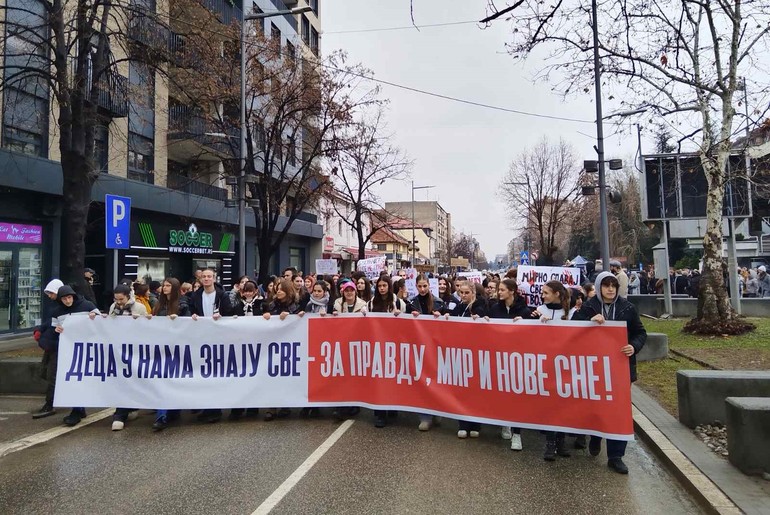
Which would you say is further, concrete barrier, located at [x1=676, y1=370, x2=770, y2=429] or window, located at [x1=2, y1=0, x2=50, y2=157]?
window, located at [x1=2, y1=0, x2=50, y2=157]

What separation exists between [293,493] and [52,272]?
1530cm

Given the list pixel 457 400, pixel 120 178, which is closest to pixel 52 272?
pixel 120 178

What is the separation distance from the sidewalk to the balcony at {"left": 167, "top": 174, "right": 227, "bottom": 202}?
1900 cm

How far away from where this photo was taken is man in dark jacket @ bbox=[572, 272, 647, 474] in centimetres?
518

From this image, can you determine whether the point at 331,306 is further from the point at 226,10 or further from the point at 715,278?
the point at 226,10

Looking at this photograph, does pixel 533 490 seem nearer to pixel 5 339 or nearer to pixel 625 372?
pixel 625 372

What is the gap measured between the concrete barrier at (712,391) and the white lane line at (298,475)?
389 centimetres

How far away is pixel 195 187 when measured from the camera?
23.8 m

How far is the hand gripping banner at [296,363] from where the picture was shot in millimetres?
6043

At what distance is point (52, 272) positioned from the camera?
53.8 feet

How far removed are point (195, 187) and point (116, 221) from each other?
48.6ft

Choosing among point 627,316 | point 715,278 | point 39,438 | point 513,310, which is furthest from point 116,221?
point 715,278

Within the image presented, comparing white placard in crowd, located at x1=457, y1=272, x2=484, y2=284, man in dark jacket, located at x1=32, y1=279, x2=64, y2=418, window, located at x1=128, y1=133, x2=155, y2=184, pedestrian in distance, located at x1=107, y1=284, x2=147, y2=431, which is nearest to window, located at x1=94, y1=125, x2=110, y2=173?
window, located at x1=128, y1=133, x2=155, y2=184

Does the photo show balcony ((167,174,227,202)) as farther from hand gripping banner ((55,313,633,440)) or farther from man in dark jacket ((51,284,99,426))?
hand gripping banner ((55,313,633,440))
